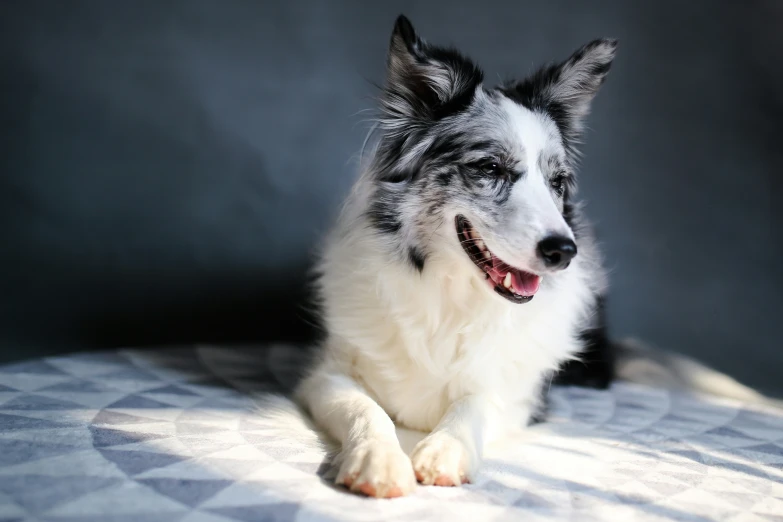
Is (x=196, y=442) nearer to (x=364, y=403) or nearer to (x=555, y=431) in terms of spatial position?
(x=364, y=403)

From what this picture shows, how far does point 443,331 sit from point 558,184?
0.57 meters

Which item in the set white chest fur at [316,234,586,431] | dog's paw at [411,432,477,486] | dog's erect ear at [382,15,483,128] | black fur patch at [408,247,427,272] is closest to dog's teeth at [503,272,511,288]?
white chest fur at [316,234,586,431]

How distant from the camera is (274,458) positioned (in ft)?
5.64

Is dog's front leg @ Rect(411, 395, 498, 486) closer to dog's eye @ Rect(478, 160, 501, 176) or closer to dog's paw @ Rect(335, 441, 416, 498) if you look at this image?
dog's paw @ Rect(335, 441, 416, 498)

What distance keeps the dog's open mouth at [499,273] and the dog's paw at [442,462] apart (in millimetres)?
441

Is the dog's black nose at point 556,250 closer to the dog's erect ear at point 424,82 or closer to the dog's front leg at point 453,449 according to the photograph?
the dog's front leg at point 453,449

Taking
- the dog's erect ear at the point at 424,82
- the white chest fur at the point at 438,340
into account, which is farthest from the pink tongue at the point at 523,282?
the dog's erect ear at the point at 424,82

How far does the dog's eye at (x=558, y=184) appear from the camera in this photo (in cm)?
209

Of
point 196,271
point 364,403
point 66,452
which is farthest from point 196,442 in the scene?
point 196,271

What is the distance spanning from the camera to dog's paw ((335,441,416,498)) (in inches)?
59.4

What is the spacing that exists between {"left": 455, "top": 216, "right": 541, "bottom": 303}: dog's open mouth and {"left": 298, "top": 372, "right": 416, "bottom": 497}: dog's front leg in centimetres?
47

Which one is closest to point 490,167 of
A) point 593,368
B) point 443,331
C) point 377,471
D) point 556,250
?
point 556,250

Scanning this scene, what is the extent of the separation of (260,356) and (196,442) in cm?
117

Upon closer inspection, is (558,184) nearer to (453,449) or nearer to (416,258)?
(416,258)
